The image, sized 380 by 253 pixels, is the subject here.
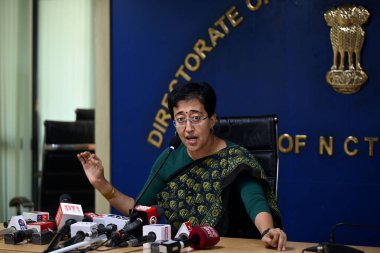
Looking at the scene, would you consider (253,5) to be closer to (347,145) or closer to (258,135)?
(347,145)

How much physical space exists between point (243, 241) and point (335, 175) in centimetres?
156

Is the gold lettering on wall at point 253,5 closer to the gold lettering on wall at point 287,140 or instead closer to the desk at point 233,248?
the gold lettering on wall at point 287,140

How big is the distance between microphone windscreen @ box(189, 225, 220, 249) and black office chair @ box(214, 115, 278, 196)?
641 millimetres

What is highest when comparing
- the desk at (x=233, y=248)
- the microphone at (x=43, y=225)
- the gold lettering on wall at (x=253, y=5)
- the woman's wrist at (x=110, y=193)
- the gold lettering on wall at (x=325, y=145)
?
the gold lettering on wall at (x=253, y=5)

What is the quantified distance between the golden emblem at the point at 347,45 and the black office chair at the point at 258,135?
1.00 meters

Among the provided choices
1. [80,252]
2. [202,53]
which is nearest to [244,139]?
[80,252]

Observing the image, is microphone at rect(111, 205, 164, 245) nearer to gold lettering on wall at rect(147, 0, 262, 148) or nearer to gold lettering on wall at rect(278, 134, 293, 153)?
gold lettering on wall at rect(278, 134, 293, 153)

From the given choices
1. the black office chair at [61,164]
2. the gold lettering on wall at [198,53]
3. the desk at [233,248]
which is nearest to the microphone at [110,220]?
the desk at [233,248]

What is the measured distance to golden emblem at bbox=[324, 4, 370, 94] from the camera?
3475 millimetres

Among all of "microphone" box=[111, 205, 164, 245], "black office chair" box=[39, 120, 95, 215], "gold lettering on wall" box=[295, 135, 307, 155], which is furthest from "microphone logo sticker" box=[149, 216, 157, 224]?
"black office chair" box=[39, 120, 95, 215]

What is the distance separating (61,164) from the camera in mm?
4559

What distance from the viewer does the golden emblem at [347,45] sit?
3.47 meters

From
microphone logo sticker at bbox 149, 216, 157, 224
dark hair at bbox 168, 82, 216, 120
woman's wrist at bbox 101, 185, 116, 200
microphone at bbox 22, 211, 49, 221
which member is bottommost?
microphone at bbox 22, 211, 49, 221

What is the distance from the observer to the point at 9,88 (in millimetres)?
5910
